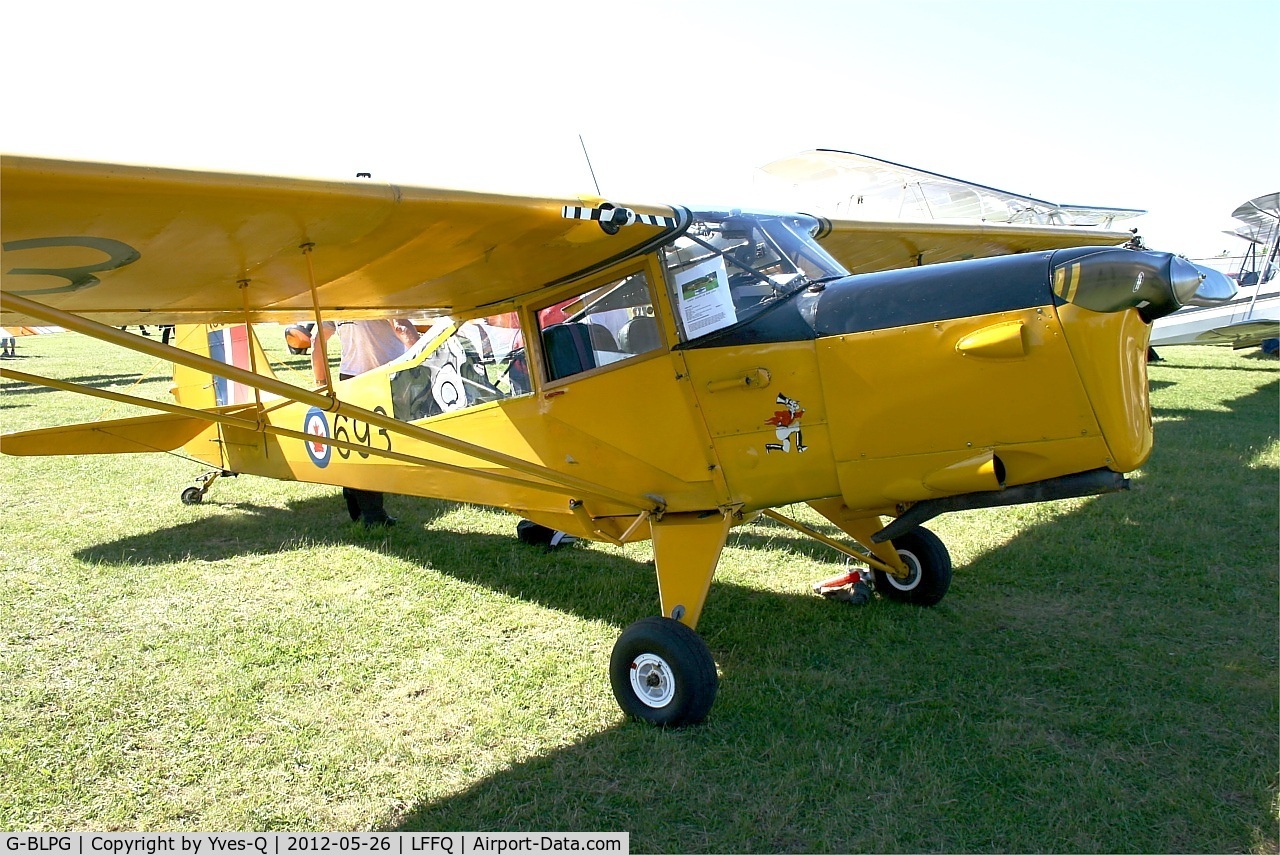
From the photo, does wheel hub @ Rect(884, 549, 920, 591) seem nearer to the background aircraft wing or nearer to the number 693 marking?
the number 693 marking

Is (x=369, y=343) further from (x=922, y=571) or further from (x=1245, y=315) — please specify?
(x=1245, y=315)

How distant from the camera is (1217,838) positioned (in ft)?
9.39

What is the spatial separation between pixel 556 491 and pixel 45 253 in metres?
2.52

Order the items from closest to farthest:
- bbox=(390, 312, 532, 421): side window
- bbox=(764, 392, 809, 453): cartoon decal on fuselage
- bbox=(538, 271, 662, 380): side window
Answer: bbox=(764, 392, 809, 453): cartoon decal on fuselage, bbox=(538, 271, 662, 380): side window, bbox=(390, 312, 532, 421): side window

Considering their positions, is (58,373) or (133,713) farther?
(58,373)

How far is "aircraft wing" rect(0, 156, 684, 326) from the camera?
2711 millimetres

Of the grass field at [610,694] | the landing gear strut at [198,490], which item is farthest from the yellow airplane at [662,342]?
the landing gear strut at [198,490]

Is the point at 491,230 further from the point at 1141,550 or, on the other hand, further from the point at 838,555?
the point at 1141,550

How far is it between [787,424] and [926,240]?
13.3 feet

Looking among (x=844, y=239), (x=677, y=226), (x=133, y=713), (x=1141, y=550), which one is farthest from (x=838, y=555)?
(x=133, y=713)

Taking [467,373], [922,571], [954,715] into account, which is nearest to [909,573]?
[922,571]

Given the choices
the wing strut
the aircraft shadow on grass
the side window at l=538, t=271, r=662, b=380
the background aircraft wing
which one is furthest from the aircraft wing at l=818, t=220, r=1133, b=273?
the background aircraft wing

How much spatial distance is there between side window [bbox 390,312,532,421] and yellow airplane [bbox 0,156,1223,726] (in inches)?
0.7

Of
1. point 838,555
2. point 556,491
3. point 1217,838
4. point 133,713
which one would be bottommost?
point 1217,838
